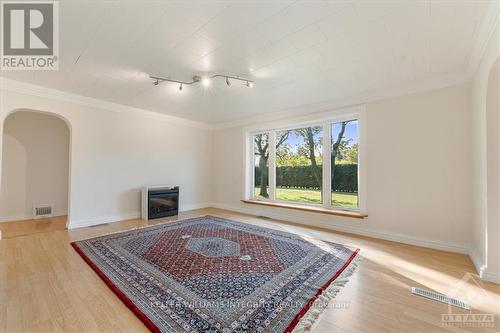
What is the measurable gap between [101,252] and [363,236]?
414cm

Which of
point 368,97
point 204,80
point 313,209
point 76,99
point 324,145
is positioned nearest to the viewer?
point 204,80

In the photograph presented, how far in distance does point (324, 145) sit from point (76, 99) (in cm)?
505

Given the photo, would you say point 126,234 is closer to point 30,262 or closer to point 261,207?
point 30,262

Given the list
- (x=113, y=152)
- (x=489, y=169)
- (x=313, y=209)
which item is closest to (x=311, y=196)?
(x=313, y=209)

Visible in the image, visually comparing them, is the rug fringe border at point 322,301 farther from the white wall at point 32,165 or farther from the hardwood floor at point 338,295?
the white wall at point 32,165

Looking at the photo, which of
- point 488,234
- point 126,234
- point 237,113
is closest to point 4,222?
point 126,234

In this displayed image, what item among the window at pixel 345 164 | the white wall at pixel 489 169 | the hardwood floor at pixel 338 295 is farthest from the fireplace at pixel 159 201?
the white wall at pixel 489 169

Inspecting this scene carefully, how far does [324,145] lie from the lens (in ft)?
15.2

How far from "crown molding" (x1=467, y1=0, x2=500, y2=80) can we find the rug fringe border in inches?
108

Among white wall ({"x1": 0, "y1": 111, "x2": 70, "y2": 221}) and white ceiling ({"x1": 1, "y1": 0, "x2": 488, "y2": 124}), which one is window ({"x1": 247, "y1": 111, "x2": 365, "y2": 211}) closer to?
white ceiling ({"x1": 1, "y1": 0, "x2": 488, "y2": 124})

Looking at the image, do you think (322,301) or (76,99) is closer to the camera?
(322,301)

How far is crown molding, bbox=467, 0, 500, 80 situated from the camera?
185cm

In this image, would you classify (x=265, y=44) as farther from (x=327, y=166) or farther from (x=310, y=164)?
(x=310, y=164)

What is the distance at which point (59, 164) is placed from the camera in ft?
17.7
